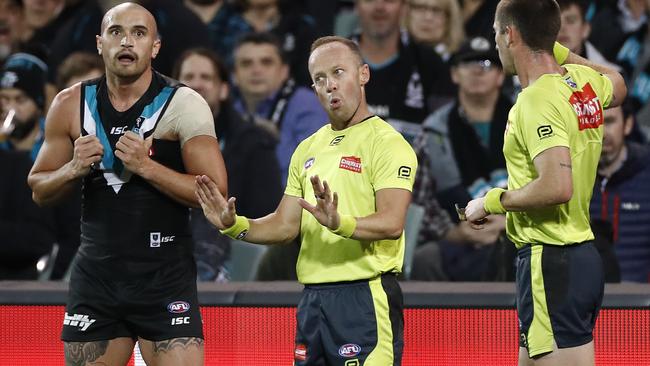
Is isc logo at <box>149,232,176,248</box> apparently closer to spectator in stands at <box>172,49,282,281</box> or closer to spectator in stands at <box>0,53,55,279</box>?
spectator in stands at <box>172,49,282,281</box>

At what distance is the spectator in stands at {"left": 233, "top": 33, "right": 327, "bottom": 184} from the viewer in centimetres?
811

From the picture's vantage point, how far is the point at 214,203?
14.3 feet

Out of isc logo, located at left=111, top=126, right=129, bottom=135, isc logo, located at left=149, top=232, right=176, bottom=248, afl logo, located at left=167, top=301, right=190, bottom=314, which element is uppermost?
isc logo, located at left=111, top=126, right=129, bottom=135

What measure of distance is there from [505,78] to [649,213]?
1448 millimetres

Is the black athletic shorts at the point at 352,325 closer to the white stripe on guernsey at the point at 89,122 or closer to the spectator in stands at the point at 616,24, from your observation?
the white stripe on guernsey at the point at 89,122

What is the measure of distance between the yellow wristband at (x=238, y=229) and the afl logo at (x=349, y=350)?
1.96 ft

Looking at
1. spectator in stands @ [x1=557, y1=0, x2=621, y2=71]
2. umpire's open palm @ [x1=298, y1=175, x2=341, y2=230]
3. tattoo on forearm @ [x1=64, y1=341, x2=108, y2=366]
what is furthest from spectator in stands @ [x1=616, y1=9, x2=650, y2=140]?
tattoo on forearm @ [x1=64, y1=341, x2=108, y2=366]

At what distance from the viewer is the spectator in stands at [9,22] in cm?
898

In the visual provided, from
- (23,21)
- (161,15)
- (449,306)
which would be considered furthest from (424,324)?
(23,21)

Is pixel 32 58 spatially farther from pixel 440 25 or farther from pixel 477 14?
pixel 477 14

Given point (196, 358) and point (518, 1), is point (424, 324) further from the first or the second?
point (518, 1)

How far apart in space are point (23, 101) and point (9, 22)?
1005 millimetres

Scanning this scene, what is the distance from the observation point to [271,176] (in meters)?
7.66

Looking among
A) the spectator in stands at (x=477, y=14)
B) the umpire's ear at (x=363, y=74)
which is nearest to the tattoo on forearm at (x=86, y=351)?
the umpire's ear at (x=363, y=74)
